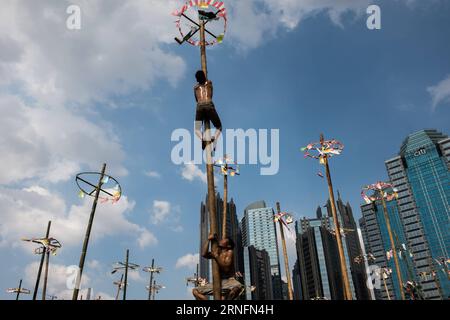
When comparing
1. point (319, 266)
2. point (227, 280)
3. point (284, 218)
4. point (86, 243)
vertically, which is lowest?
point (227, 280)

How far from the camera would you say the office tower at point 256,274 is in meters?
176

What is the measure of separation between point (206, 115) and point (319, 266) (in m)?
191

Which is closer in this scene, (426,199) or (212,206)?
(212,206)

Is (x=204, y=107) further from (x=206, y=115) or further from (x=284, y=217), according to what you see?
(x=284, y=217)

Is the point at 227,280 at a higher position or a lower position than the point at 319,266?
lower

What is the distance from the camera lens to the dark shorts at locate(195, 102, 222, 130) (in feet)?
21.4

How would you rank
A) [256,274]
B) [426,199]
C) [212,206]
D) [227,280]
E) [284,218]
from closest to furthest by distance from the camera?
1. [212,206]
2. [227,280]
3. [284,218]
4. [426,199]
5. [256,274]

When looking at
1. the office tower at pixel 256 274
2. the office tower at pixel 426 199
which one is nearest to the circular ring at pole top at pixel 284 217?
the office tower at pixel 426 199

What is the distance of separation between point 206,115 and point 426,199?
594 feet

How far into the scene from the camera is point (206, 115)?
6.61 m

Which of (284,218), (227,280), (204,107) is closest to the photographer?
(204,107)

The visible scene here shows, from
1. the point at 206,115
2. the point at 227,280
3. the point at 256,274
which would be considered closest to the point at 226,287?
the point at 227,280
